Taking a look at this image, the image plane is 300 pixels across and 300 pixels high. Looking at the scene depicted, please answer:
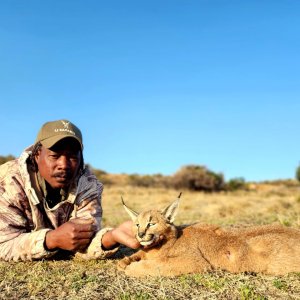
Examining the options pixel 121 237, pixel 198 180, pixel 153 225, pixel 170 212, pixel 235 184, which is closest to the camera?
pixel 153 225

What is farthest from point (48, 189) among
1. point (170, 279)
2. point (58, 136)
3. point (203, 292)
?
point (203, 292)

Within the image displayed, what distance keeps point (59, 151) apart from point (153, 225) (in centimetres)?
157

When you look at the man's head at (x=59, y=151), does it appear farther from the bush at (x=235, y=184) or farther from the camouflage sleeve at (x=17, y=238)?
the bush at (x=235, y=184)

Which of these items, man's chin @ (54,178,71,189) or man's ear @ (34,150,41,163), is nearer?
man's chin @ (54,178,71,189)

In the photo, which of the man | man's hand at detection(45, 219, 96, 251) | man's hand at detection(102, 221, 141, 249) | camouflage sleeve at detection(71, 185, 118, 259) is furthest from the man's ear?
man's hand at detection(102, 221, 141, 249)

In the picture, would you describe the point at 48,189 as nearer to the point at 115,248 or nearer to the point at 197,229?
the point at 115,248

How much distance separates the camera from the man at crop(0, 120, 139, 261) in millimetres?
5441

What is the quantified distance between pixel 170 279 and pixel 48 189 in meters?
2.28

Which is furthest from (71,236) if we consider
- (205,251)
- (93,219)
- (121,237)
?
(205,251)

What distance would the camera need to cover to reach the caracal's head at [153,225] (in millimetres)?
4820

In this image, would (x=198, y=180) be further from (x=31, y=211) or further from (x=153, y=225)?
(x=153, y=225)

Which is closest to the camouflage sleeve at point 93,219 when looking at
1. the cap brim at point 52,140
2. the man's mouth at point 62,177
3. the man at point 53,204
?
the man at point 53,204

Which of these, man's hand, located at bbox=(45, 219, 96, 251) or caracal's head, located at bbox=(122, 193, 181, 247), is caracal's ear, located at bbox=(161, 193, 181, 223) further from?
man's hand, located at bbox=(45, 219, 96, 251)

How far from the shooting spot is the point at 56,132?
5523 millimetres
